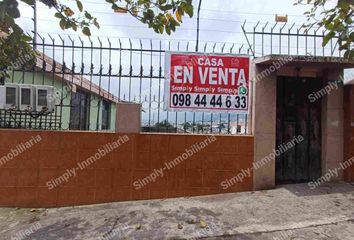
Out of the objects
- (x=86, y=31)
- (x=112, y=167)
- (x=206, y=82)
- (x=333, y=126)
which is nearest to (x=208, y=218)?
(x=112, y=167)

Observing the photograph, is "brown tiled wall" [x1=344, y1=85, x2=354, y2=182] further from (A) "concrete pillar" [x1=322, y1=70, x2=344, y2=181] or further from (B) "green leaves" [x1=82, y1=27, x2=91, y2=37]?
(B) "green leaves" [x1=82, y1=27, x2=91, y2=37]

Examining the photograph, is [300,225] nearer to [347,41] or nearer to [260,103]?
[260,103]

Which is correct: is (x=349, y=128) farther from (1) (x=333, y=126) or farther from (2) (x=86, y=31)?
(2) (x=86, y=31)

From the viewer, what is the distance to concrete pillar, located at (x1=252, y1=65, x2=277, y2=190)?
6.59 meters

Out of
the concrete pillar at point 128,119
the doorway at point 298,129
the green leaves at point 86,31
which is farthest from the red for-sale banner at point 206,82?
the green leaves at point 86,31

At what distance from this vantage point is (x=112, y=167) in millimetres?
6344

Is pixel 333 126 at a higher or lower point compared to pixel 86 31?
lower

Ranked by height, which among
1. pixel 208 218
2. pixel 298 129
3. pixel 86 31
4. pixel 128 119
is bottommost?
pixel 208 218

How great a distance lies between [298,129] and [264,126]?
918mm

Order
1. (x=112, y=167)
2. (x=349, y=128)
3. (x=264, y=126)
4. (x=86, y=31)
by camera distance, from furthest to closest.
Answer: (x=349, y=128) < (x=264, y=126) < (x=112, y=167) < (x=86, y=31)

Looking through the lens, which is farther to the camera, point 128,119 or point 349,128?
point 349,128

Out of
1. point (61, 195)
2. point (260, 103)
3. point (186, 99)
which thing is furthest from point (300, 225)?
point (61, 195)

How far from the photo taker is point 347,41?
105 inches

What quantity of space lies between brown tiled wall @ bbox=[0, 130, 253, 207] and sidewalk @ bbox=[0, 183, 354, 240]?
0.68 ft
